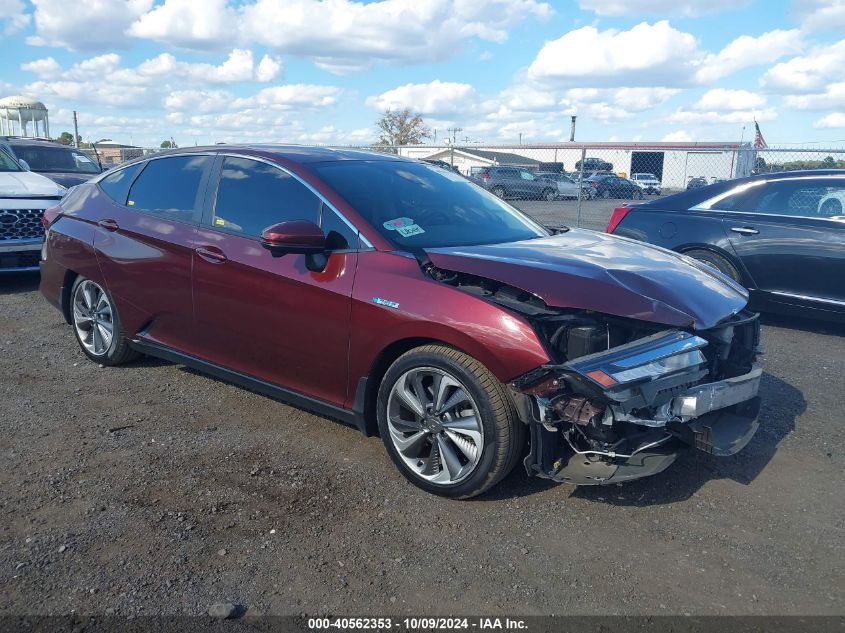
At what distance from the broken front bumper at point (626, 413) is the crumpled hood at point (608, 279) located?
0.56ft

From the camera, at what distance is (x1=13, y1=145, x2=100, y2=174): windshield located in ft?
40.7

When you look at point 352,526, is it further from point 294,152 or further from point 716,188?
point 716,188

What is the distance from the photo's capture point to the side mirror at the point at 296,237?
12.3 ft

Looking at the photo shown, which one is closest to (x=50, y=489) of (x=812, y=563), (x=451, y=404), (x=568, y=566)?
(x=451, y=404)

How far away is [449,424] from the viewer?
11.4 feet

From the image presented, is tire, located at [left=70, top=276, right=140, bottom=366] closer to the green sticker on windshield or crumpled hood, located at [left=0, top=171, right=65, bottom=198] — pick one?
the green sticker on windshield

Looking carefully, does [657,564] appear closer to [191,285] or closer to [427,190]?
[427,190]

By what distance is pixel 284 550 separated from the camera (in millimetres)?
3092

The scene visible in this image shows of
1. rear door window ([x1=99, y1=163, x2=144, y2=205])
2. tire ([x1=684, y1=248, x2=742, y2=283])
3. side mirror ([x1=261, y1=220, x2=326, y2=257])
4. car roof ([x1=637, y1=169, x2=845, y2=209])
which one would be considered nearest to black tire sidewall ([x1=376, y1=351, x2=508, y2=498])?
side mirror ([x1=261, y1=220, x2=326, y2=257])

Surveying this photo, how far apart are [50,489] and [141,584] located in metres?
1.09

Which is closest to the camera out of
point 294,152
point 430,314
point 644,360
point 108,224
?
point 644,360

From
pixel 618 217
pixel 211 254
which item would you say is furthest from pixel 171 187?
pixel 618 217

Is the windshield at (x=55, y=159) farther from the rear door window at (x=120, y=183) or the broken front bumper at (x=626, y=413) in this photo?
the broken front bumper at (x=626, y=413)

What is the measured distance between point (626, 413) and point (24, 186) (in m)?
8.09
